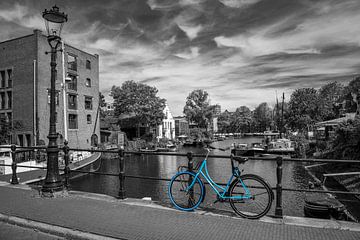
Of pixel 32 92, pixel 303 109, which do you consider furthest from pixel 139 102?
pixel 303 109

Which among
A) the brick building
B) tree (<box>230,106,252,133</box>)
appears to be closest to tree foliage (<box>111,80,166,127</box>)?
the brick building

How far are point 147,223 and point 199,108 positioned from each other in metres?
82.8

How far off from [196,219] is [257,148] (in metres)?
41.8

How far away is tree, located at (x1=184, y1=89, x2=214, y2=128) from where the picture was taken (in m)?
86.4

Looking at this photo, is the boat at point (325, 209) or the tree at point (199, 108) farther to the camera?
the tree at point (199, 108)

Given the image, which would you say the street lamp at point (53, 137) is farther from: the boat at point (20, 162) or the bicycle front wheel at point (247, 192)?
the boat at point (20, 162)

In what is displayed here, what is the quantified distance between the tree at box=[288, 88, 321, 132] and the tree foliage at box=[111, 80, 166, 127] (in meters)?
28.7

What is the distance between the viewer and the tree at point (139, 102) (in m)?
54.2

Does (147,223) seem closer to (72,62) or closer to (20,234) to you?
(20,234)

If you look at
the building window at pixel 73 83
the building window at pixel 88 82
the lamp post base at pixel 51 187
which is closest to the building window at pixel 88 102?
the building window at pixel 88 82

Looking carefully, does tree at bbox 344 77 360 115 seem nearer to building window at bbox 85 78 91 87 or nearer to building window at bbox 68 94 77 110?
building window at bbox 85 78 91 87

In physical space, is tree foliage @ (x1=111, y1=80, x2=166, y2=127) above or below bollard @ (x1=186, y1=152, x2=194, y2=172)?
above

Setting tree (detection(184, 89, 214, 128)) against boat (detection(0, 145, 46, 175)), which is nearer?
boat (detection(0, 145, 46, 175))

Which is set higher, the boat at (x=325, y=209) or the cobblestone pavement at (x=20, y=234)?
the cobblestone pavement at (x=20, y=234)
